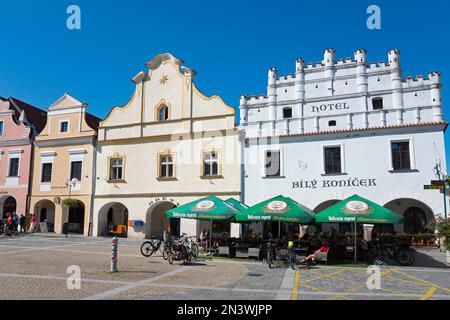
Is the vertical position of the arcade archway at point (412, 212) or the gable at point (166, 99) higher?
the gable at point (166, 99)

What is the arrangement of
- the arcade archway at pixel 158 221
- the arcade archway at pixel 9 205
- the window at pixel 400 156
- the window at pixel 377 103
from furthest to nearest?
1. the arcade archway at pixel 9 205
2. the arcade archway at pixel 158 221
3. the window at pixel 377 103
4. the window at pixel 400 156

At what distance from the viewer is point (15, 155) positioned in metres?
31.0

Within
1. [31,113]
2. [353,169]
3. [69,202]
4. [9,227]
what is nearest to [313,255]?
[353,169]

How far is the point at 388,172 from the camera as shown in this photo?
2091 cm

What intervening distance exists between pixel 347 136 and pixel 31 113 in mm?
28931

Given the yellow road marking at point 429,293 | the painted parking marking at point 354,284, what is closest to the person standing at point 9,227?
the painted parking marking at point 354,284

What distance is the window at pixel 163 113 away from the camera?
27.2 meters

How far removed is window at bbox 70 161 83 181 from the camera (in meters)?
28.9

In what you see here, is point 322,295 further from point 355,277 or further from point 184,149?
point 184,149

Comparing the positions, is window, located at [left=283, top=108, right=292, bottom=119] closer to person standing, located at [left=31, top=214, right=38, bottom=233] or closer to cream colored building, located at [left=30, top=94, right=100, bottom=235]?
cream colored building, located at [left=30, top=94, right=100, bottom=235]

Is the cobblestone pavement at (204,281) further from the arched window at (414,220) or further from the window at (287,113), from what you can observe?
the window at (287,113)

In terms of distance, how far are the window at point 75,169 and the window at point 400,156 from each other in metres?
23.0
